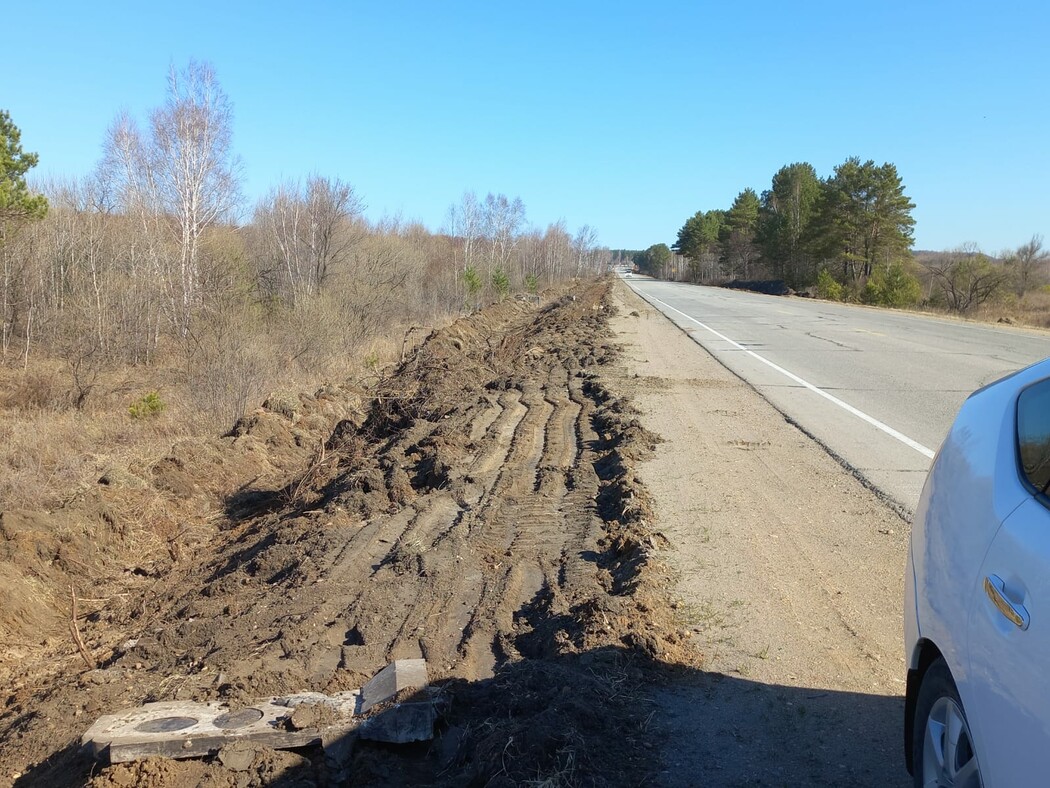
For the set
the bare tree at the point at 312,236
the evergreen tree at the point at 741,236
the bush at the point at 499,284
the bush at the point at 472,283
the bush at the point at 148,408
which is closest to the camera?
the bush at the point at 148,408

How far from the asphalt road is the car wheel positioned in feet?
14.1

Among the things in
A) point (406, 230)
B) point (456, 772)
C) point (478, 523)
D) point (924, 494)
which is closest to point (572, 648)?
point (456, 772)

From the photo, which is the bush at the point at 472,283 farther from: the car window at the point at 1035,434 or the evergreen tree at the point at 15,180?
the car window at the point at 1035,434

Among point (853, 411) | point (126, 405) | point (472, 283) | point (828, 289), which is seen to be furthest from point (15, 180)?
point (828, 289)

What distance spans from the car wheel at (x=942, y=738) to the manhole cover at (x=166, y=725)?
309 centimetres

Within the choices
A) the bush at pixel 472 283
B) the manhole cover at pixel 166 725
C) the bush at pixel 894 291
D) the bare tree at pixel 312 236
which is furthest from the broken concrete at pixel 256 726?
the bush at pixel 894 291

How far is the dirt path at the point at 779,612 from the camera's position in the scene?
3.46 metres

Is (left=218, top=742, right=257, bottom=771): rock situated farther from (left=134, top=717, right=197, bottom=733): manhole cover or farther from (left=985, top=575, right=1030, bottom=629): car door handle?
(left=985, top=575, right=1030, bottom=629): car door handle

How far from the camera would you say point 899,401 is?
1130 centimetres

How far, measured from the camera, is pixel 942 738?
2.62 meters

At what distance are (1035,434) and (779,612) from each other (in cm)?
259

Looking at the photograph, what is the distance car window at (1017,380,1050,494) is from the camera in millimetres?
2408

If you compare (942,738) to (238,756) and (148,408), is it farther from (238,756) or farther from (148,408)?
(148,408)

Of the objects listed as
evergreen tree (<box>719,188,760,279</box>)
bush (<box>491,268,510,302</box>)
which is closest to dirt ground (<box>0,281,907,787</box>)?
bush (<box>491,268,510,302</box>)
